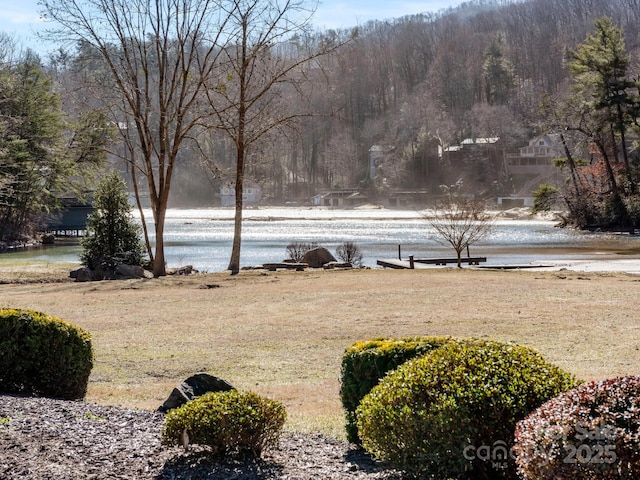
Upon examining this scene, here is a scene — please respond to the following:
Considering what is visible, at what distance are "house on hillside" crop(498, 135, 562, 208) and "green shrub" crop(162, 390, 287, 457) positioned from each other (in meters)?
121

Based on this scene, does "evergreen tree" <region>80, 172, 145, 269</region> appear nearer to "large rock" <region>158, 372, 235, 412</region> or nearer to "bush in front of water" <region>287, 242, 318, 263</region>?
"bush in front of water" <region>287, 242, 318, 263</region>

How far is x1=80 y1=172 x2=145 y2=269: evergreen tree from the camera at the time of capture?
33.0 meters

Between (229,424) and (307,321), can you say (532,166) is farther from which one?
(229,424)

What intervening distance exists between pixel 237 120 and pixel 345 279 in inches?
377

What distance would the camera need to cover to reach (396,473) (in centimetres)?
564

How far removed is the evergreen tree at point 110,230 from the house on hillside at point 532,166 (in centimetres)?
9723

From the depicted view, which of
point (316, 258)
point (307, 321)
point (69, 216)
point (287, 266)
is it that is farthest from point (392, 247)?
point (307, 321)

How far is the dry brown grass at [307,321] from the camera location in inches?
447

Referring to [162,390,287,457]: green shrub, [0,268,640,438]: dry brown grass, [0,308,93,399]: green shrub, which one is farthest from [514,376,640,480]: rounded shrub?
[0,308,93,399]: green shrub

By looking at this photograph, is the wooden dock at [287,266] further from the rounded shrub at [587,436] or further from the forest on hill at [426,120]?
the forest on hill at [426,120]

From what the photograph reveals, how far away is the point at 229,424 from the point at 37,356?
149 inches

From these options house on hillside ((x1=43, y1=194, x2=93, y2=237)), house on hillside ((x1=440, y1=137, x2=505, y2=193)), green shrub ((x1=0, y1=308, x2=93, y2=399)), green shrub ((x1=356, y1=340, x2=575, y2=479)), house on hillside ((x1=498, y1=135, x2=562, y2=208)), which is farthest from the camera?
house on hillside ((x1=440, y1=137, x2=505, y2=193))

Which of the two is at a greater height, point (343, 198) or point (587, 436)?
point (343, 198)

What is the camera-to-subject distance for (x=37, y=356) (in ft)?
29.3
